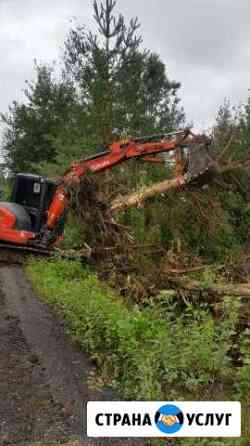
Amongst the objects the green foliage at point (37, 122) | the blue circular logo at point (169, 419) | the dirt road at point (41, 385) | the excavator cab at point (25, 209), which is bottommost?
the dirt road at point (41, 385)

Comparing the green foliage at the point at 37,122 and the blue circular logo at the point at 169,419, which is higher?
the green foliage at the point at 37,122

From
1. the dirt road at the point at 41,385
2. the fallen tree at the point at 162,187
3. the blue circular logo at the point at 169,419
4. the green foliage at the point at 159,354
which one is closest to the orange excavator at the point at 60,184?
the fallen tree at the point at 162,187

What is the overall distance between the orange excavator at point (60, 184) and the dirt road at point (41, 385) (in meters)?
6.17

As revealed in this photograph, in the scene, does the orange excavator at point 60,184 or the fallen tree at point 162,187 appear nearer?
the orange excavator at point 60,184

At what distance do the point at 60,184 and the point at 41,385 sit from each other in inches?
373

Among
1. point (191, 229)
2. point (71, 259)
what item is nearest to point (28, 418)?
point (71, 259)

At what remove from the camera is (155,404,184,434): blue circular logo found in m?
4.41

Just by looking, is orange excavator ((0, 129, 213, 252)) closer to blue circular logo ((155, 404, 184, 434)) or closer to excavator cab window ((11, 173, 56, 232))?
excavator cab window ((11, 173, 56, 232))

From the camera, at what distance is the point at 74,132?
2750 cm

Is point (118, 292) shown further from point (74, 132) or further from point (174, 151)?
point (74, 132)

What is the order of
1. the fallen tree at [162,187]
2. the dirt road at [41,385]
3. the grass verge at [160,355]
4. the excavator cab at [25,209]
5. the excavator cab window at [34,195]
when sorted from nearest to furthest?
the dirt road at [41,385] → the grass verge at [160,355] → the fallen tree at [162,187] → the excavator cab at [25,209] → the excavator cab window at [34,195]

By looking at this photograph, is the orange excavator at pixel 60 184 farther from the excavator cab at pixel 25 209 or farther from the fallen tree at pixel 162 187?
the fallen tree at pixel 162 187

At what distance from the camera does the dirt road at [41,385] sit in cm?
503

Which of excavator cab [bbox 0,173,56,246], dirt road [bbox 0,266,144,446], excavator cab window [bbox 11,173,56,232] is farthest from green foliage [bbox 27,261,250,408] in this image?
excavator cab window [bbox 11,173,56,232]
